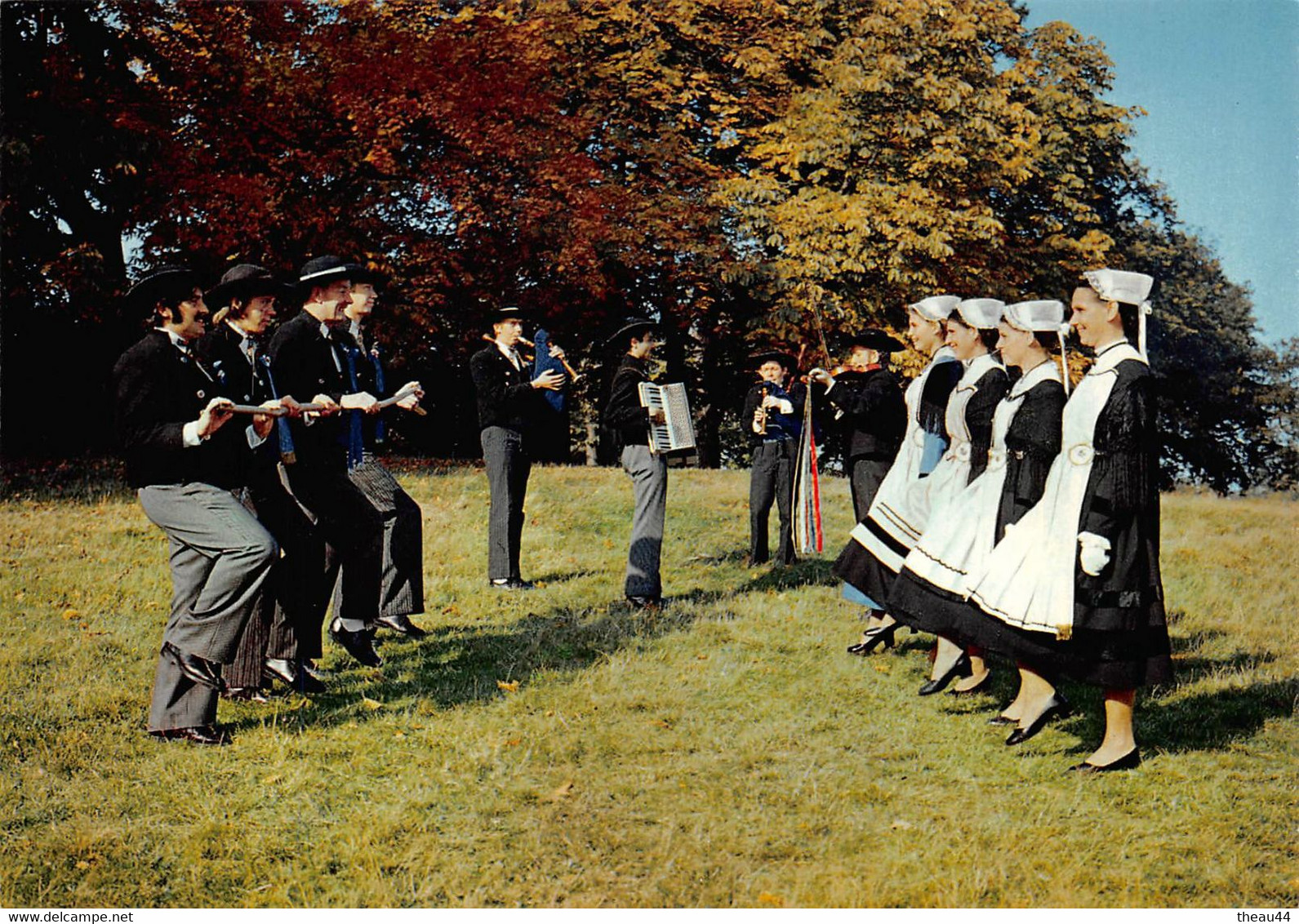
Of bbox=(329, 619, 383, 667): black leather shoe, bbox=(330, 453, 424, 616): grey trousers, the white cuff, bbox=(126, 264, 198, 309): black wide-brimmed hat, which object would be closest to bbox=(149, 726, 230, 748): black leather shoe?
bbox=(329, 619, 383, 667): black leather shoe

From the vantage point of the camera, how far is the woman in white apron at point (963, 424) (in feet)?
21.5

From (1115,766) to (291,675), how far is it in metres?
4.37

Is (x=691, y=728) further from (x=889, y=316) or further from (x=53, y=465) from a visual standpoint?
(x=889, y=316)

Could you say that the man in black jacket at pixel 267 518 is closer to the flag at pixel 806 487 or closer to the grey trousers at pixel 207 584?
the grey trousers at pixel 207 584

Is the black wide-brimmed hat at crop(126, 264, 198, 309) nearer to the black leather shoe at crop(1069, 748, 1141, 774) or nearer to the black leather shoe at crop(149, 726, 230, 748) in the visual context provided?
the black leather shoe at crop(149, 726, 230, 748)

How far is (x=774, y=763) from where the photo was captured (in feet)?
19.3

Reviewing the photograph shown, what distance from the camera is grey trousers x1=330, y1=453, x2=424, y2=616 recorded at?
25.7 feet

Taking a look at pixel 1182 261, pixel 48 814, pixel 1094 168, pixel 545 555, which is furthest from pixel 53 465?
pixel 1182 261

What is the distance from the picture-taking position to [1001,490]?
20.0ft

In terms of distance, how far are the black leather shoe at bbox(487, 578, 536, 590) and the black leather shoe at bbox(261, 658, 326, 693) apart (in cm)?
338

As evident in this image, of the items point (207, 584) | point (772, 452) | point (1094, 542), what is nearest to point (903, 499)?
point (1094, 542)

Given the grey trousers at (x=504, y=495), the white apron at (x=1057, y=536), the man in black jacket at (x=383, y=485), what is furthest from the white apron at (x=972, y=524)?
the grey trousers at (x=504, y=495)

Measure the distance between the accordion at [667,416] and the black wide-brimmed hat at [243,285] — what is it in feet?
11.4

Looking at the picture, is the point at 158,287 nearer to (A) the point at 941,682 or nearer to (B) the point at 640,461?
(B) the point at 640,461
